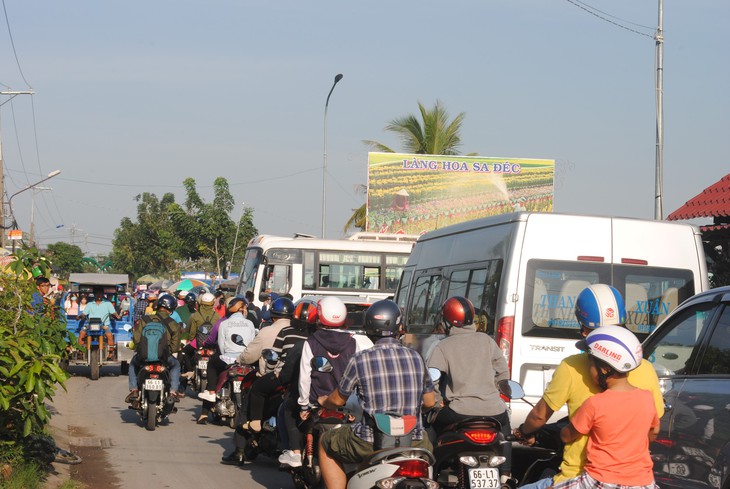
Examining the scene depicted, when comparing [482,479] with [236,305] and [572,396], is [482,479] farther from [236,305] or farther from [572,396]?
[236,305]

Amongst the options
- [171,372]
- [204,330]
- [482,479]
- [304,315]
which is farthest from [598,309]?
[204,330]

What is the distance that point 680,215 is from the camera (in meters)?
16.8

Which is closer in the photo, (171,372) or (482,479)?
(482,479)

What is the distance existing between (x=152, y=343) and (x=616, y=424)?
9464 millimetres

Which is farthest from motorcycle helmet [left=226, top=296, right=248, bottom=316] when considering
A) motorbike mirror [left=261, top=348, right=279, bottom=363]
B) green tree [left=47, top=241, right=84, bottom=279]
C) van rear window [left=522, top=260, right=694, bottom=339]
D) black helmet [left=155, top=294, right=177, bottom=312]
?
green tree [left=47, top=241, right=84, bottom=279]

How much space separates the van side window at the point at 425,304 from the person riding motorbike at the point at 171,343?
3252 millimetres

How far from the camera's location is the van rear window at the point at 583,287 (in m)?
9.68

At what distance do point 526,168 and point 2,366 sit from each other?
3039 cm

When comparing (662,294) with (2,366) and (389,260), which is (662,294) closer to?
(2,366)

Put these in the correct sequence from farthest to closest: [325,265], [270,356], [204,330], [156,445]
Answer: [325,265]
[204,330]
[156,445]
[270,356]

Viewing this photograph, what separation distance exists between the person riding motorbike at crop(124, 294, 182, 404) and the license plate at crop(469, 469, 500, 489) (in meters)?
7.74

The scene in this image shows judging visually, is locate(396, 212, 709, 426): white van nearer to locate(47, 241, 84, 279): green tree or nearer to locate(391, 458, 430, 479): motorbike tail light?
locate(391, 458, 430, 479): motorbike tail light

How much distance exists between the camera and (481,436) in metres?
6.52

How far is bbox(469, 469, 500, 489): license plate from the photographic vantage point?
630 centimetres
